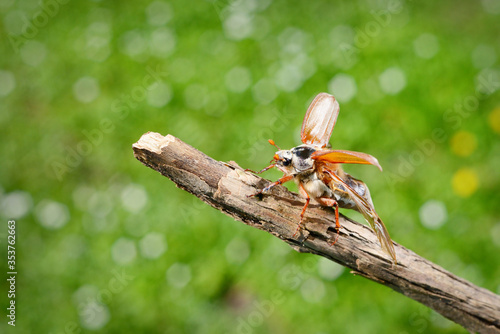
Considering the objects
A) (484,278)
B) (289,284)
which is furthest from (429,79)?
(289,284)

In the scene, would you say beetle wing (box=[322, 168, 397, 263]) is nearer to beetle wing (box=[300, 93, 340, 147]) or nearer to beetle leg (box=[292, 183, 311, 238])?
beetle leg (box=[292, 183, 311, 238])

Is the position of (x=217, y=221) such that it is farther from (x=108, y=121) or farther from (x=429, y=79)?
(x=429, y=79)

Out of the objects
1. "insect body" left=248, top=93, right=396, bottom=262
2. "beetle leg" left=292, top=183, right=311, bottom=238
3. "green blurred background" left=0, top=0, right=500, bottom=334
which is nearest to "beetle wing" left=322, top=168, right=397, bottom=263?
"insect body" left=248, top=93, right=396, bottom=262

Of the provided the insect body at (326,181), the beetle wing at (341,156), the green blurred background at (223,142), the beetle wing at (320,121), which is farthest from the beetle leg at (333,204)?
the green blurred background at (223,142)

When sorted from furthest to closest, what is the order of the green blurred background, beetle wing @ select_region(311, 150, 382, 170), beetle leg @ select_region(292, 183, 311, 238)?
the green blurred background
beetle leg @ select_region(292, 183, 311, 238)
beetle wing @ select_region(311, 150, 382, 170)

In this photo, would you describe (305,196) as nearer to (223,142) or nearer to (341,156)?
(341,156)

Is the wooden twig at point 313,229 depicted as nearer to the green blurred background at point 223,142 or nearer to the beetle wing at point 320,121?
the beetle wing at point 320,121

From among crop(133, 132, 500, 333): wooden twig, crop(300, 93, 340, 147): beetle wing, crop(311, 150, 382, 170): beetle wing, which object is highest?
crop(311, 150, 382, 170): beetle wing
